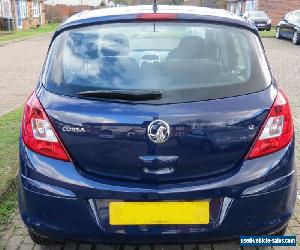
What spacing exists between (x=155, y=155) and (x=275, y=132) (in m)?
0.73

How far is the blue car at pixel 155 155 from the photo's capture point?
2.51m

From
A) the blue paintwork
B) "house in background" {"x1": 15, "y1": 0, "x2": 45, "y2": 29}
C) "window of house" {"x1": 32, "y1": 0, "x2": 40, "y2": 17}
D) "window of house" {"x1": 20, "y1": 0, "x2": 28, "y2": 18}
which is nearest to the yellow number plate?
the blue paintwork

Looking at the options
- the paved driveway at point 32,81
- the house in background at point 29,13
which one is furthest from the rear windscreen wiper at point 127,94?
the house in background at point 29,13

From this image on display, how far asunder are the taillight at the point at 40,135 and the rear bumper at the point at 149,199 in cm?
5

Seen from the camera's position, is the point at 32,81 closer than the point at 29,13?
Yes

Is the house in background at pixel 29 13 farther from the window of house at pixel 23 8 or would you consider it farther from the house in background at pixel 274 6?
the house in background at pixel 274 6

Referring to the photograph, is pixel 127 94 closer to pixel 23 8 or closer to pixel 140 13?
pixel 140 13

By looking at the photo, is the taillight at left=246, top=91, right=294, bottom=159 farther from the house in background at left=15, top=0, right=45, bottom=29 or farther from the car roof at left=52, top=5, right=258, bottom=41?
the house in background at left=15, top=0, right=45, bottom=29

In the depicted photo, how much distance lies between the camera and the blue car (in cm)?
251

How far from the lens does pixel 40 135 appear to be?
105 inches

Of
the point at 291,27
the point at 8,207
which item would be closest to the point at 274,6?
the point at 291,27

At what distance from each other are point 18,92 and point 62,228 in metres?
7.61

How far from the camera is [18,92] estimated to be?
9.76 meters

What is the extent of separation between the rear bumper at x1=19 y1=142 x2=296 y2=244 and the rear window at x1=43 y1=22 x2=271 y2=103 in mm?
461
